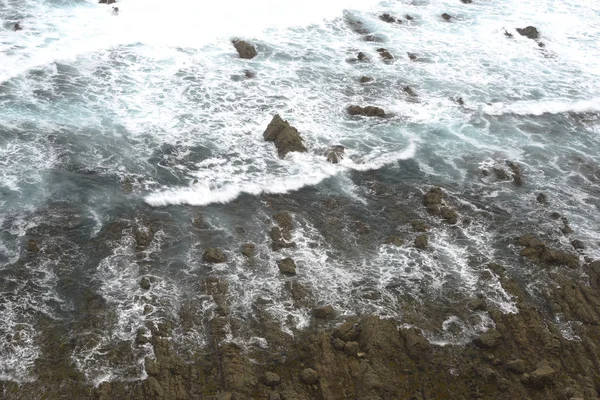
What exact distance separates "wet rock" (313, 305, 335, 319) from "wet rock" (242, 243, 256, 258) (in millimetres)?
3003

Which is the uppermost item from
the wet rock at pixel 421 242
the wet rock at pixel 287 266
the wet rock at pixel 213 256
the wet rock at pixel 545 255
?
the wet rock at pixel 213 256

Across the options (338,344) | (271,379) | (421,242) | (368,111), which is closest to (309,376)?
(271,379)

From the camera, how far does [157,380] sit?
13.5 m

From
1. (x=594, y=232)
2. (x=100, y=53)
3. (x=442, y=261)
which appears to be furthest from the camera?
(x=100, y=53)

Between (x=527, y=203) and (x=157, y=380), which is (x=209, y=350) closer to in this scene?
(x=157, y=380)

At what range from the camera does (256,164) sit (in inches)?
872

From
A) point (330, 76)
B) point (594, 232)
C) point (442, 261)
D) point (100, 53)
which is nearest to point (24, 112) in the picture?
point (100, 53)

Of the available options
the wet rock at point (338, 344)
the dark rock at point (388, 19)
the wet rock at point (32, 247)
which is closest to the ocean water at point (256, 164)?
the wet rock at point (32, 247)

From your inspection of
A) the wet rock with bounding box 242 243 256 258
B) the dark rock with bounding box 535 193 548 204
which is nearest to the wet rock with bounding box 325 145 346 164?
the wet rock with bounding box 242 243 256 258

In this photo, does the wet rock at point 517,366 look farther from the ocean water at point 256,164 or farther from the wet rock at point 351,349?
the wet rock at point 351,349

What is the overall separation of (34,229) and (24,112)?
25.8 feet

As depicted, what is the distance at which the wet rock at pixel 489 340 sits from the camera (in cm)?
1512

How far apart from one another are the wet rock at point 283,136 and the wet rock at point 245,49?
7635mm

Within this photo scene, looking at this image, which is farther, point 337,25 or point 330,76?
point 337,25
